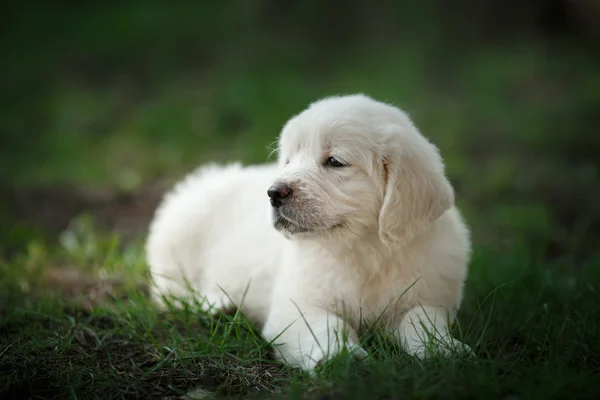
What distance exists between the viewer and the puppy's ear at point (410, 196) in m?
3.06

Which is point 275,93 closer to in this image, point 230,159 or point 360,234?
point 230,159

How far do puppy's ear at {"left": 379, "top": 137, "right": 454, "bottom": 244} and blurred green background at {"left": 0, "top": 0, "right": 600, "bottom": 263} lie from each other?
2.39 m

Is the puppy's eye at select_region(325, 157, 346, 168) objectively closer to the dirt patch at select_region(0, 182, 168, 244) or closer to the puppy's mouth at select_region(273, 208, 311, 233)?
the puppy's mouth at select_region(273, 208, 311, 233)

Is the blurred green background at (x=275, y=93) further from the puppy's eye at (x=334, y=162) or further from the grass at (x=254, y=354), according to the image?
the puppy's eye at (x=334, y=162)

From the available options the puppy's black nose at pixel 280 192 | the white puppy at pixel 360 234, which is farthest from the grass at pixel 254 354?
the puppy's black nose at pixel 280 192

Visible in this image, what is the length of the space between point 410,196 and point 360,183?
27 cm

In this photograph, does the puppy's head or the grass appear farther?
the puppy's head

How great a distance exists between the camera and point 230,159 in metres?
7.88

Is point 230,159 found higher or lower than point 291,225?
lower

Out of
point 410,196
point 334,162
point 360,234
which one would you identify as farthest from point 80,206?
point 410,196

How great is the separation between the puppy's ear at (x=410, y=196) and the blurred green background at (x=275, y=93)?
2.39 meters

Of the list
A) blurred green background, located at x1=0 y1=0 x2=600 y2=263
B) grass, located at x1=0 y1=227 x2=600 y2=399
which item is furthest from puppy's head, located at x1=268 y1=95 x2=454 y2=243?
blurred green background, located at x1=0 y1=0 x2=600 y2=263

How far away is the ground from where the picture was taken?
275 centimetres

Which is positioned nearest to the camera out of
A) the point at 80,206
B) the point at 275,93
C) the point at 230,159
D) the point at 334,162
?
the point at 334,162
